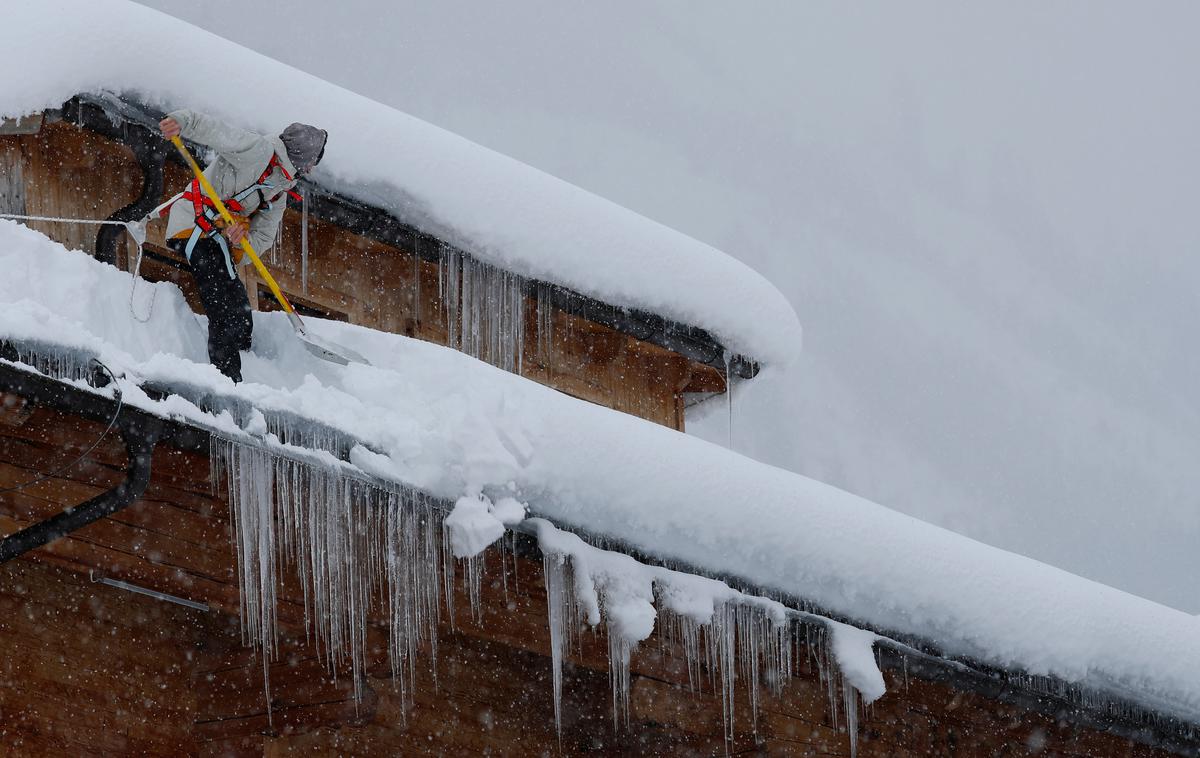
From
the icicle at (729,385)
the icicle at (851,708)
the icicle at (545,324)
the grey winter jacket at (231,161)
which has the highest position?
the icicle at (729,385)

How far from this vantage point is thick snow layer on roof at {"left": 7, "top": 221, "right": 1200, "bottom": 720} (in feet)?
13.5

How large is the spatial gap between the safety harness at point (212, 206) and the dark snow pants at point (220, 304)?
2cm

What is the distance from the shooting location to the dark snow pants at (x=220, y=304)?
4.81m

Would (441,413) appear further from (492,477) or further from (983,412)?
(983,412)

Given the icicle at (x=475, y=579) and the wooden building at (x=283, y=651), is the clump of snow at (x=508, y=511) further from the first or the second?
the icicle at (x=475, y=579)

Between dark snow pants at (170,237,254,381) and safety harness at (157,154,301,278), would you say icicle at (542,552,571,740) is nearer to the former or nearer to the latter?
dark snow pants at (170,237,254,381)

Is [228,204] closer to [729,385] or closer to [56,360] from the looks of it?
[56,360]

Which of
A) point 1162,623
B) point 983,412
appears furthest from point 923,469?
point 1162,623

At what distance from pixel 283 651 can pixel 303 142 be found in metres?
1.92

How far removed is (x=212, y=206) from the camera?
4832mm

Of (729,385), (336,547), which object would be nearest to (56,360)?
(336,547)

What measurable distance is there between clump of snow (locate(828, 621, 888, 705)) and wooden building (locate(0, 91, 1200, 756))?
2.6 inches

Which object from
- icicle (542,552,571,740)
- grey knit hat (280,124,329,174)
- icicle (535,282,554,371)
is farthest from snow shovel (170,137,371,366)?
icicle (535,282,554,371)

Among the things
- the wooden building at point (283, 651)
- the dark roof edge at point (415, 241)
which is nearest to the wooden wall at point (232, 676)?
the wooden building at point (283, 651)
